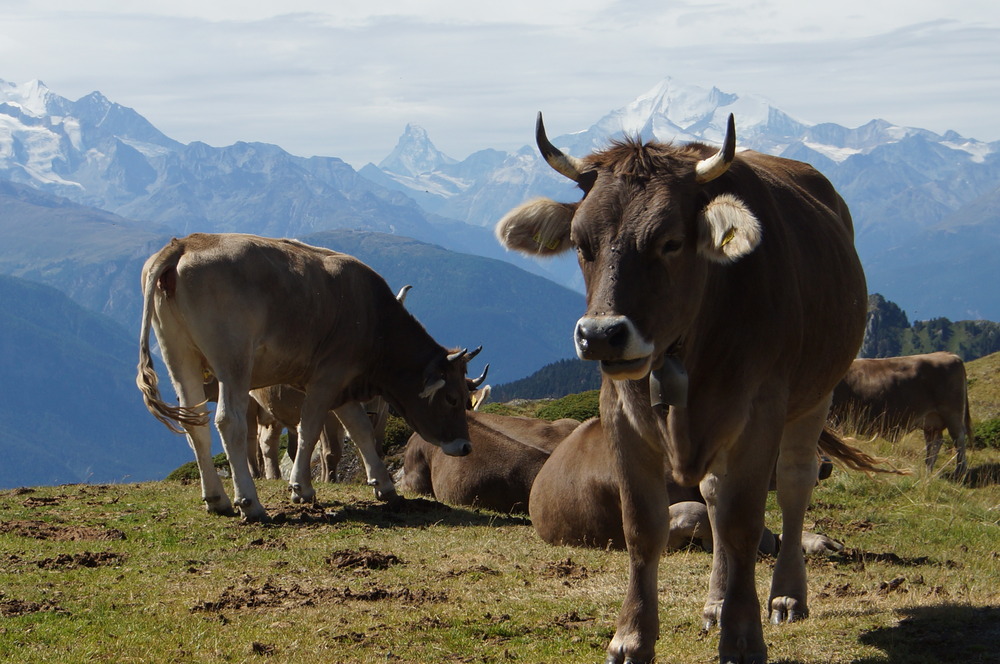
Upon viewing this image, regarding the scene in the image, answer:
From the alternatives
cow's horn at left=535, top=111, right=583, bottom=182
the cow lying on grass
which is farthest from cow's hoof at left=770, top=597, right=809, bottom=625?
cow's horn at left=535, top=111, right=583, bottom=182

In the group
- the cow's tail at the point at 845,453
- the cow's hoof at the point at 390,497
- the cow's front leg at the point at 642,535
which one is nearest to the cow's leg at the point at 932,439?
the cow's tail at the point at 845,453

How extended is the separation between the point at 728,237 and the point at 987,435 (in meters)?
19.3

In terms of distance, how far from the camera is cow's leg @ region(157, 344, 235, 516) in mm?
12805

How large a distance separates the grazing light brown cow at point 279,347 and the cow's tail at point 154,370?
2 centimetres

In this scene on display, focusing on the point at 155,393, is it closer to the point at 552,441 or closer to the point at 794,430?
the point at 552,441

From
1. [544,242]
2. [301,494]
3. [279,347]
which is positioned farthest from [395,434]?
[544,242]

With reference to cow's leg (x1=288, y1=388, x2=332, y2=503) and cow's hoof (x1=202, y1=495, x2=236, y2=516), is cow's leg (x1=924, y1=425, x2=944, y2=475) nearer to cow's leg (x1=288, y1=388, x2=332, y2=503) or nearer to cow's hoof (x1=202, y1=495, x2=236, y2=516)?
cow's leg (x1=288, y1=388, x2=332, y2=503)

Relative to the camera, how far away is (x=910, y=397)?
70.3 feet

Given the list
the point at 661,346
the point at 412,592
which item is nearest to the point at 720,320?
the point at 661,346

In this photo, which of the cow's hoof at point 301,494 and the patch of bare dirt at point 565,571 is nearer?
the patch of bare dirt at point 565,571

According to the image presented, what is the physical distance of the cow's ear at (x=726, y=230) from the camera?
5883 millimetres

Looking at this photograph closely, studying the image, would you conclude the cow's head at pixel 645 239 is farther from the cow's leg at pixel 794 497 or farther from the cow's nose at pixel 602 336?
the cow's leg at pixel 794 497

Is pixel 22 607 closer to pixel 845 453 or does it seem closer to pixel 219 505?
pixel 219 505

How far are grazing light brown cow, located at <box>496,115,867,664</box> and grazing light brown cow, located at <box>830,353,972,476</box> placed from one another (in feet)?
49.3
